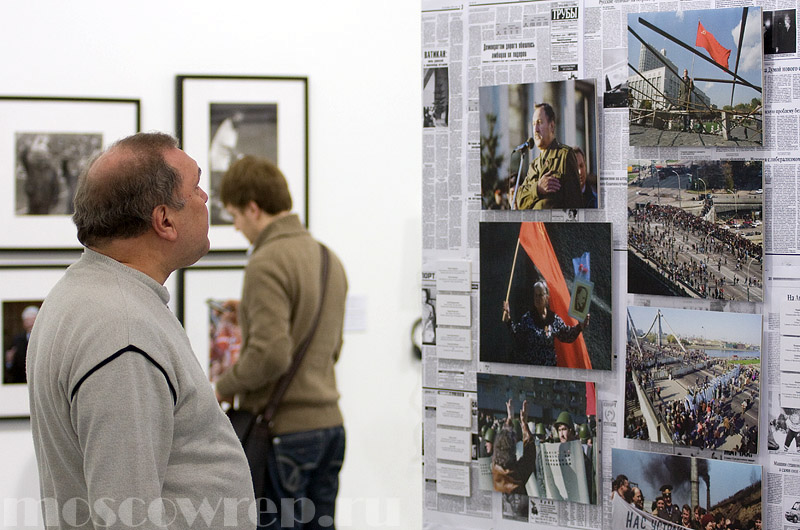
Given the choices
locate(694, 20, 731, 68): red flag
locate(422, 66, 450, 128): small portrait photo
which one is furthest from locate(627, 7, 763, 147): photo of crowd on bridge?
locate(422, 66, 450, 128): small portrait photo

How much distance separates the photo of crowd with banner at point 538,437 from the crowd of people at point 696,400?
0.25 ft

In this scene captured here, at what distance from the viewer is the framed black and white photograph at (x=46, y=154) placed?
244 cm

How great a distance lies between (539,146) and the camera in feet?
4.07

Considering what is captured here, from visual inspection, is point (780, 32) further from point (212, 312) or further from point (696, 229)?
point (212, 312)

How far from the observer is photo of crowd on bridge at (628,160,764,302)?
111 cm

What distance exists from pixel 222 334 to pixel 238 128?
0.68m

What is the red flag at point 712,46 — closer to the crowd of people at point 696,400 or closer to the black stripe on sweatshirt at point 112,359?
the crowd of people at point 696,400

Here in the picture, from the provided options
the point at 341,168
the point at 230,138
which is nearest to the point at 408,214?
the point at 341,168

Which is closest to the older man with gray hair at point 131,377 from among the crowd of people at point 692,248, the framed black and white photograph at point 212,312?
the crowd of people at point 692,248

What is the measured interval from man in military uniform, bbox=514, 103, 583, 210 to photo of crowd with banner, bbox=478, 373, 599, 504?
29 centimetres

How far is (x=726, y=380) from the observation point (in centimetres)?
114

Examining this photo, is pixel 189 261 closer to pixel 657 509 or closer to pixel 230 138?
pixel 657 509

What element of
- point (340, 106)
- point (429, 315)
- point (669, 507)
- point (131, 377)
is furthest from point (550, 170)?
point (340, 106)

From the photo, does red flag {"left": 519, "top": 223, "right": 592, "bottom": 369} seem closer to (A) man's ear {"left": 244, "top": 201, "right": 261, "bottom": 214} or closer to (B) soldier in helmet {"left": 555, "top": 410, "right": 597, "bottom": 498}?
(B) soldier in helmet {"left": 555, "top": 410, "right": 597, "bottom": 498}
